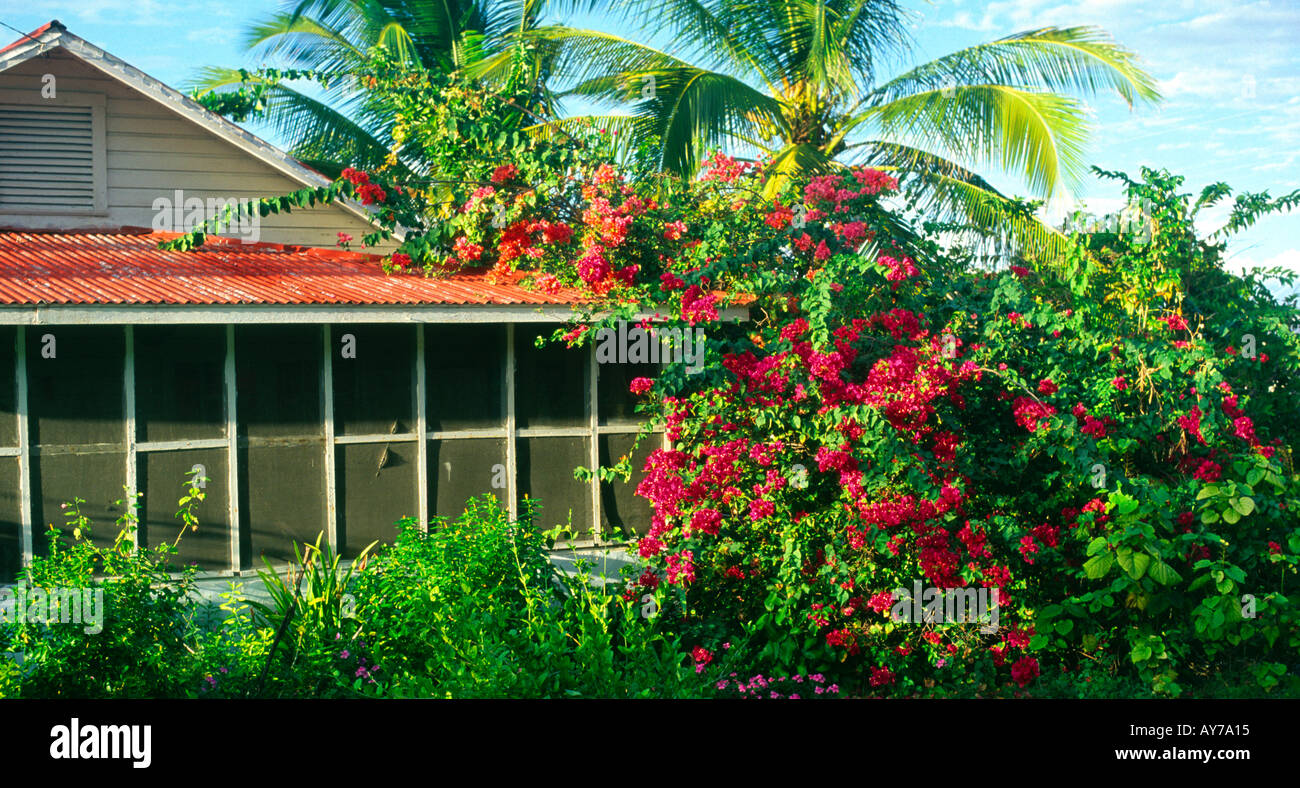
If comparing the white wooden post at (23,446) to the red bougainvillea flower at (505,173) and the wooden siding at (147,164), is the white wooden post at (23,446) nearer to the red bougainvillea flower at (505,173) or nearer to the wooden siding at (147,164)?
the wooden siding at (147,164)

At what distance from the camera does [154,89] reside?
9.05m

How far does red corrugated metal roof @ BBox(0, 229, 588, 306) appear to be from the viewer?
22.1 feet

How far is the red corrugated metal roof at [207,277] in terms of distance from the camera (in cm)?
674

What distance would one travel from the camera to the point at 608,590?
7.61 metres

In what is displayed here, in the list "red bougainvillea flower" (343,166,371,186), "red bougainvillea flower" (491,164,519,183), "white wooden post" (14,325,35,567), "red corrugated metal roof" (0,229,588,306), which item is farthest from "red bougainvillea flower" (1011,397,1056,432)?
"white wooden post" (14,325,35,567)

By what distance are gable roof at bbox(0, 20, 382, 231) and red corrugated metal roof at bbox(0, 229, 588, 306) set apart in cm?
79

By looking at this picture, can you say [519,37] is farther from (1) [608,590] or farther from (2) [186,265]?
(1) [608,590]


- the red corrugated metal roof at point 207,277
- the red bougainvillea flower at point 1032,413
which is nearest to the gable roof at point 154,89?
the red corrugated metal roof at point 207,277

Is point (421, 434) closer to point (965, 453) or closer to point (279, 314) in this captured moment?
point (279, 314)

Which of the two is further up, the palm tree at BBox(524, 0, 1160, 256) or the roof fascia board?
the palm tree at BBox(524, 0, 1160, 256)

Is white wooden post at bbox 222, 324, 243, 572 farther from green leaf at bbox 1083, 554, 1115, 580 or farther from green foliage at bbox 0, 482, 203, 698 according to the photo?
green leaf at bbox 1083, 554, 1115, 580

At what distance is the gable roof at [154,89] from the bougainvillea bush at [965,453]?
2968mm
